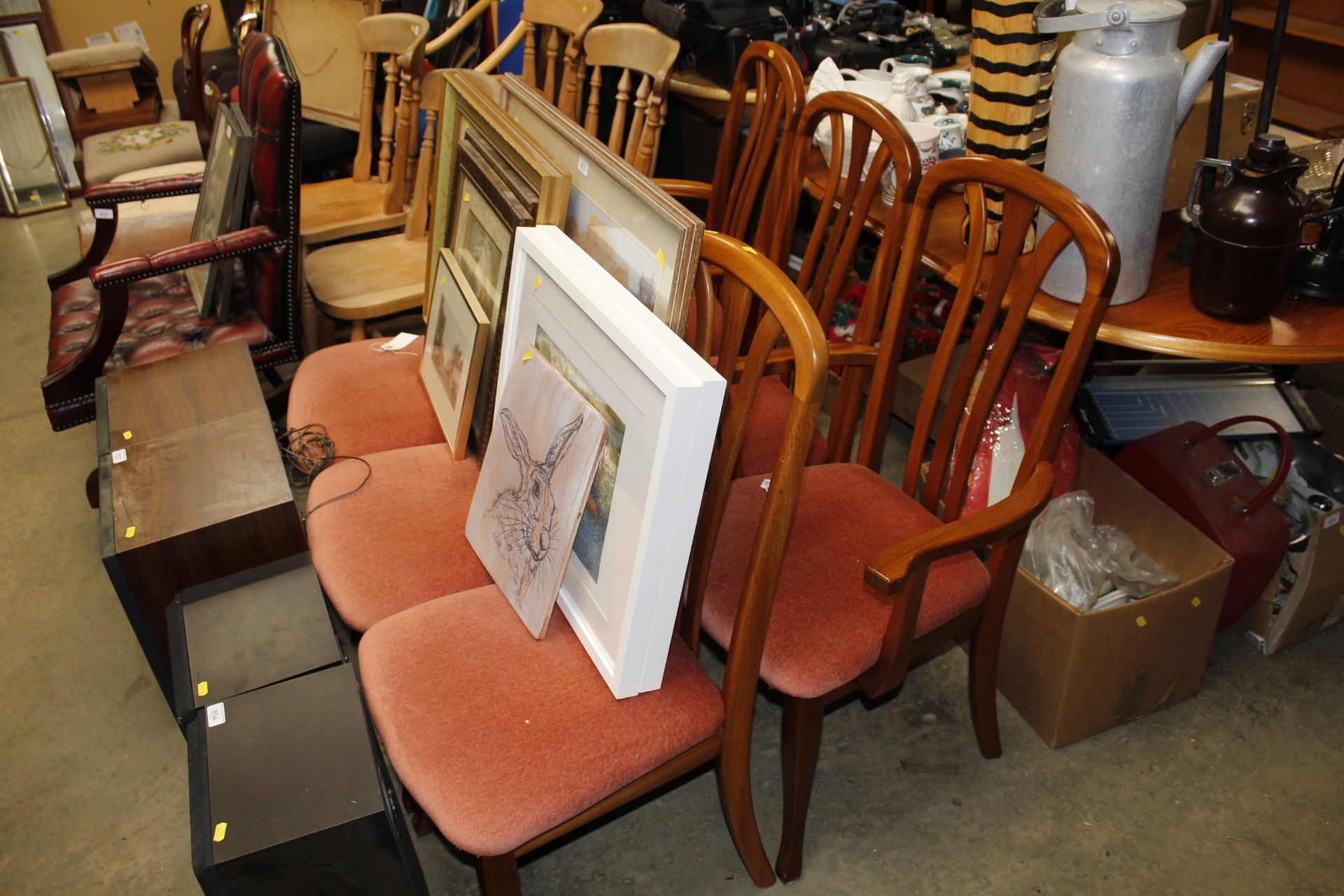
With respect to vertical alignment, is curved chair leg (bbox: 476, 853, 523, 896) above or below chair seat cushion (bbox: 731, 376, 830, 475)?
below

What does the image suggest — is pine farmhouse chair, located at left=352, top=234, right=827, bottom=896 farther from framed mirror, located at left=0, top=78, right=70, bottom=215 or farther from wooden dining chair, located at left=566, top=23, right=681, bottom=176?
framed mirror, located at left=0, top=78, right=70, bottom=215

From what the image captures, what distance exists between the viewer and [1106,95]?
1.45 meters

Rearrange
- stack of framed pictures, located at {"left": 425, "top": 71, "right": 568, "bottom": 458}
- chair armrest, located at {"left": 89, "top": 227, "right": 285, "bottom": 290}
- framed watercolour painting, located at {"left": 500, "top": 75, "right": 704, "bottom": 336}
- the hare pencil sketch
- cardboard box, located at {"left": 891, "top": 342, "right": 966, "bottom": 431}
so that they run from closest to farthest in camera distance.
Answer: framed watercolour painting, located at {"left": 500, "top": 75, "right": 704, "bottom": 336}
the hare pencil sketch
stack of framed pictures, located at {"left": 425, "top": 71, "right": 568, "bottom": 458}
chair armrest, located at {"left": 89, "top": 227, "right": 285, "bottom": 290}
cardboard box, located at {"left": 891, "top": 342, "right": 966, "bottom": 431}

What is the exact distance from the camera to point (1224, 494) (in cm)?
185

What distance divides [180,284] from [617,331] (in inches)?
74.5

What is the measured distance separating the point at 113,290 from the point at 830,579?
1.66m

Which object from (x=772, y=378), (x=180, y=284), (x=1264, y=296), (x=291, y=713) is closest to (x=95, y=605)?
(x=180, y=284)

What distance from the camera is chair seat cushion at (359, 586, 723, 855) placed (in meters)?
1.19

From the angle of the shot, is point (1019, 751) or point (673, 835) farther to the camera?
point (1019, 751)

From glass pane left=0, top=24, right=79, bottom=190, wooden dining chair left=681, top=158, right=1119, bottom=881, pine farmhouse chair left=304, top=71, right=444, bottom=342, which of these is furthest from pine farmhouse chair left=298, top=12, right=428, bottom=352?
glass pane left=0, top=24, right=79, bottom=190

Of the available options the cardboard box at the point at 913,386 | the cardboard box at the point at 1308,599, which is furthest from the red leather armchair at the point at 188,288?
the cardboard box at the point at 1308,599

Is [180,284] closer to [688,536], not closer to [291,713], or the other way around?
[291,713]

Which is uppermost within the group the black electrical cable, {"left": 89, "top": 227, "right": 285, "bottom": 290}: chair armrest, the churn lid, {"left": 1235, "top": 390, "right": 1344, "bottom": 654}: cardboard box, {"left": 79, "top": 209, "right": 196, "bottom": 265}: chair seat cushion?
the churn lid

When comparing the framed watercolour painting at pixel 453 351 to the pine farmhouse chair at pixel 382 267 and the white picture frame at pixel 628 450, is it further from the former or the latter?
the pine farmhouse chair at pixel 382 267
